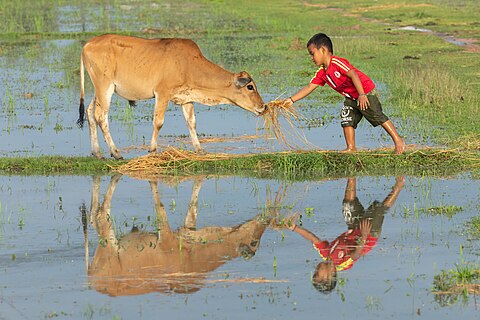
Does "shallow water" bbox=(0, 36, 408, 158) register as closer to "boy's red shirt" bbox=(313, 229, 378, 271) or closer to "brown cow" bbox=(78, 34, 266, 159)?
"brown cow" bbox=(78, 34, 266, 159)

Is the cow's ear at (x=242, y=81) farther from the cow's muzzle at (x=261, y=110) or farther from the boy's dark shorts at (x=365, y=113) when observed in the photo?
the boy's dark shorts at (x=365, y=113)

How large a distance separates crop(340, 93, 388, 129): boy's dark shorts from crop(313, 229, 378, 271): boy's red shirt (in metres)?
2.99

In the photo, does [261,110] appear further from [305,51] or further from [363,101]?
[305,51]

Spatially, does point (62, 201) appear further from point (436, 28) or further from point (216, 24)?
point (216, 24)

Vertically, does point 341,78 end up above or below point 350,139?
above

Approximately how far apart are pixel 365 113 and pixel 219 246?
12.0 feet

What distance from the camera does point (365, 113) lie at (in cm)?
1102

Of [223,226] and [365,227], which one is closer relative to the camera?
[365,227]

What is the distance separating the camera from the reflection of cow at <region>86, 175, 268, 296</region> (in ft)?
22.7

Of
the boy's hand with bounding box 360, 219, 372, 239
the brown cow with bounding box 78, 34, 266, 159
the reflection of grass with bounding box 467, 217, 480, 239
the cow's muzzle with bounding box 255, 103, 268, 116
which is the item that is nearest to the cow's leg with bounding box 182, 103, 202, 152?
the brown cow with bounding box 78, 34, 266, 159

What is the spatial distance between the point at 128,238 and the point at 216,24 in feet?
73.2

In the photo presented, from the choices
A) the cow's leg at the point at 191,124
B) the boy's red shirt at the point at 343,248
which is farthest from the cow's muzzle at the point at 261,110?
the boy's red shirt at the point at 343,248

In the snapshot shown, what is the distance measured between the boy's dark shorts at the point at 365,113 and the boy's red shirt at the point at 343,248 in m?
2.99

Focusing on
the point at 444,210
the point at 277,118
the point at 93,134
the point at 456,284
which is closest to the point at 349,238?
the point at 444,210
